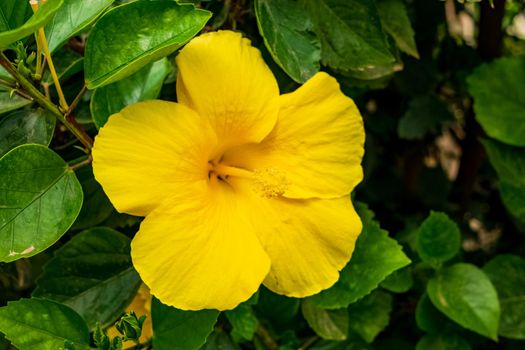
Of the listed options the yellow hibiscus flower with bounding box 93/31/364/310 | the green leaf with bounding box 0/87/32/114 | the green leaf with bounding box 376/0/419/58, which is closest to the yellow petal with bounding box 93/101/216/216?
the yellow hibiscus flower with bounding box 93/31/364/310

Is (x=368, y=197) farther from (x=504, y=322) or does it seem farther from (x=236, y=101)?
(x=236, y=101)

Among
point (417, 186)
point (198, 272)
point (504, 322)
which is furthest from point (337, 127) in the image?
point (417, 186)

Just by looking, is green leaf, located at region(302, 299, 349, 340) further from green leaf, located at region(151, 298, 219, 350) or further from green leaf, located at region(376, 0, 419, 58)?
green leaf, located at region(376, 0, 419, 58)

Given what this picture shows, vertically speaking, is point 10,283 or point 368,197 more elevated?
point 10,283

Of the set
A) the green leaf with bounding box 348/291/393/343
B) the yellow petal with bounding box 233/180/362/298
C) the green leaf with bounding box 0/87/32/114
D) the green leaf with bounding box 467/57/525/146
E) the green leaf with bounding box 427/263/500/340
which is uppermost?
the green leaf with bounding box 0/87/32/114

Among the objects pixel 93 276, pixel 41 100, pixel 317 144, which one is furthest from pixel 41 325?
pixel 317 144

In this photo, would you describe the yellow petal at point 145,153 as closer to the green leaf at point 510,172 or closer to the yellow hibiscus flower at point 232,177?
the yellow hibiscus flower at point 232,177

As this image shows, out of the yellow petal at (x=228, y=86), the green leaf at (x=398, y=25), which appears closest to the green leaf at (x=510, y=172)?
the green leaf at (x=398, y=25)

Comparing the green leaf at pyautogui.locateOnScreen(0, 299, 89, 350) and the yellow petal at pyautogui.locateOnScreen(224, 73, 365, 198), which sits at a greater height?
the yellow petal at pyautogui.locateOnScreen(224, 73, 365, 198)
